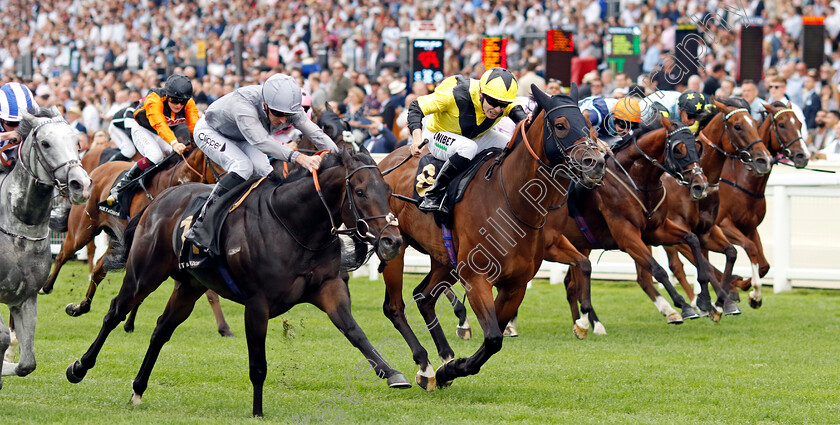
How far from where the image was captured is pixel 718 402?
6.97m

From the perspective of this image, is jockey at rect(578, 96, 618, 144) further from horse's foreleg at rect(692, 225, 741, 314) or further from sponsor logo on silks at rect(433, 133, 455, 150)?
sponsor logo on silks at rect(433, 133, 455, 150)

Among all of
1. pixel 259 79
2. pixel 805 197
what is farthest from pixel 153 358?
pixel 259 79

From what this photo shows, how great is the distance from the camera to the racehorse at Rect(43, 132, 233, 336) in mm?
10172

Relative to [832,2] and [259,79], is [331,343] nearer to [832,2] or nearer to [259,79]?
[259,79]

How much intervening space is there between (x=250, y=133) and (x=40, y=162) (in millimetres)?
1210

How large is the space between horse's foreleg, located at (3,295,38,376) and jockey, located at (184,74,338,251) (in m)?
→ 1.01

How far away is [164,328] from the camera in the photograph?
6.95 metres

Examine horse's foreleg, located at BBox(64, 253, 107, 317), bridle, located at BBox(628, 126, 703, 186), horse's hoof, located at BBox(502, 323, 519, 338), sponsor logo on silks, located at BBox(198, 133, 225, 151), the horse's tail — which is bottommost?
horse's hoof, located at BBox(502, 323, 519, 338)

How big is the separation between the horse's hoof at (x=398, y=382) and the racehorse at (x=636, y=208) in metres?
3.88

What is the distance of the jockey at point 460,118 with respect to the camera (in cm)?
743

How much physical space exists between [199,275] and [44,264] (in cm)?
89

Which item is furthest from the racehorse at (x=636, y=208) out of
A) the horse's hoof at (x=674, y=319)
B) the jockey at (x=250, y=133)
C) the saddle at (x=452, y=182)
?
the jockey at (x=250, y=133)

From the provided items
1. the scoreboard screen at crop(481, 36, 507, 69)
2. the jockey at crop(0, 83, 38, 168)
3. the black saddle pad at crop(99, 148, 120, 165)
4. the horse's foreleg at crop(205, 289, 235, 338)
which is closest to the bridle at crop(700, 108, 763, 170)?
the scoreboard screen at crop(481, 36, 507, 69)

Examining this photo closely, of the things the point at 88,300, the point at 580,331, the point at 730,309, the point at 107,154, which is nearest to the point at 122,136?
the point at 107,154
